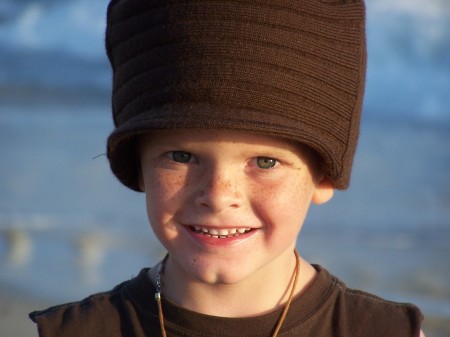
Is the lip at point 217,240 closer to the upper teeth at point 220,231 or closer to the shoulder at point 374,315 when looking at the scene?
the upper teeth at point 220,231

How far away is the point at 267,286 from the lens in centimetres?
277

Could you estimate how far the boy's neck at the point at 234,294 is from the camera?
2725 mm

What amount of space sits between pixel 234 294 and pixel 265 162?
0.47 metres

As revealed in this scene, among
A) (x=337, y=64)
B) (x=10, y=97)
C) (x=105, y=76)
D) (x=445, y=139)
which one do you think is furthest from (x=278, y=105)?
(x=105, y=76)

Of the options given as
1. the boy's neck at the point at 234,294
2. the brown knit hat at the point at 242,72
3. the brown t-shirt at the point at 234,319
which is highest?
the brown knit hat at the point at 242,72

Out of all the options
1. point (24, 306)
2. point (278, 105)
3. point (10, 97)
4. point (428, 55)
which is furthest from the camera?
point (428, 55)

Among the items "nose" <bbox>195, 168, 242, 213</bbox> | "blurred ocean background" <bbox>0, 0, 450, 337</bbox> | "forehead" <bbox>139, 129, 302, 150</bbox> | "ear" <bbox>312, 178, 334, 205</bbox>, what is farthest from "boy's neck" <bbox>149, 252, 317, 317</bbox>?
"blurred ocean background" <bbox>0, 0, 450, 337</bbox>

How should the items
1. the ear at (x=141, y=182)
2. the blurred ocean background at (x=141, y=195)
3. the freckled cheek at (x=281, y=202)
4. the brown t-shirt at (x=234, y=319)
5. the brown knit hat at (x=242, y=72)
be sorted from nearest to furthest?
the brown knit hat at (x=242, y=72) < the freckled cheek at (x=281, y=202) < the brown t-shirt at (x=234, y=319) < the ear at (x=141, y=182) < the blurred ocean background at (x=141, y=195)

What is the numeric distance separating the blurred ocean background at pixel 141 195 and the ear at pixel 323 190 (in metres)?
1.95

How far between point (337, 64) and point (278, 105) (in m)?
0.27

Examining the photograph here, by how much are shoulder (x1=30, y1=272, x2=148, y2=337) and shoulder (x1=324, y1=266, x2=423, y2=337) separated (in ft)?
2.32

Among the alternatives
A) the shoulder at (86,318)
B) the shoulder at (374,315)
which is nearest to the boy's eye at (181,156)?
the shoulder at (86,318)

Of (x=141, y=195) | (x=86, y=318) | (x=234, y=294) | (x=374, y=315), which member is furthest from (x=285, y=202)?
(x=141, y=195)

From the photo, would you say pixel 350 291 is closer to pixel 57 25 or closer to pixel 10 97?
pixel 10 97
